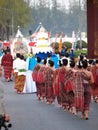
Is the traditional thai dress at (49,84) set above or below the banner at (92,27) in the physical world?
below

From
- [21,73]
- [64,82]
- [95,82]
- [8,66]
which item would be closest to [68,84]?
[64,82]

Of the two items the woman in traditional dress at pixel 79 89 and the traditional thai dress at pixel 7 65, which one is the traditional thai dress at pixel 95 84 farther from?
the traditional thai dress at pixel 7 65

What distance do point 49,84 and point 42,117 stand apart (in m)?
3.74

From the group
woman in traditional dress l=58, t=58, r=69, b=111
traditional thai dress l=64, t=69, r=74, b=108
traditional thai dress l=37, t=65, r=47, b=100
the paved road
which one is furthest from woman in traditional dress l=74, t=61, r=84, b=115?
traditional thai dress l=37, t=65, r=47, b=100

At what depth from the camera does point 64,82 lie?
52.1 ft

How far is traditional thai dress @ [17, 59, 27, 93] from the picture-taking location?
21.9 m

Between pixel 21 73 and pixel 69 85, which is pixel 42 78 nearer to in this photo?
pixel 21 73

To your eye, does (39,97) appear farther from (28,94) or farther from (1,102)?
(1,102)

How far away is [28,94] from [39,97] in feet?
7.92

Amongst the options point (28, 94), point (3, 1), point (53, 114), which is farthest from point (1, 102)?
point (3, 1)

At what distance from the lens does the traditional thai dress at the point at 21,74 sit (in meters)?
21.9

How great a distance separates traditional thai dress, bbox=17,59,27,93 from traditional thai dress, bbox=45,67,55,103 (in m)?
3.29

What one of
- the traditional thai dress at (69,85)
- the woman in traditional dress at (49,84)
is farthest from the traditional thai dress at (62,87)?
the woman in traditional dress at (49,84)

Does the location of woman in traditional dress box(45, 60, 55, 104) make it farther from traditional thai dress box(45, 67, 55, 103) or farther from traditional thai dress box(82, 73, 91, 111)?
traditional thai dress box(82, 73, 91, 111)
